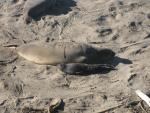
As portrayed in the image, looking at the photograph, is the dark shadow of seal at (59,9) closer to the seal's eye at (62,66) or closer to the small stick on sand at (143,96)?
the seal's eye at (62,66)

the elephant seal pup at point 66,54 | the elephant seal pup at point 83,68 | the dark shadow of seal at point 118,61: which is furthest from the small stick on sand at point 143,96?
the elephant seal pup at point 66,54

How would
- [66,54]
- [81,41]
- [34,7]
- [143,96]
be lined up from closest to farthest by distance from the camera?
[143,96], [66,54], [81,41], [34,7]

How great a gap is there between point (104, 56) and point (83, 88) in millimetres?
870

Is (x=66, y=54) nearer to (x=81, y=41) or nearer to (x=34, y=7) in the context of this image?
(x=81, y=41)

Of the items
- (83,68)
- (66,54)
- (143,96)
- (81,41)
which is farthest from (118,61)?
(143,96)

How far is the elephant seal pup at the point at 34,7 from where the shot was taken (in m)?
8.26

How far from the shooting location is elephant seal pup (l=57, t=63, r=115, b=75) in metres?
6.42

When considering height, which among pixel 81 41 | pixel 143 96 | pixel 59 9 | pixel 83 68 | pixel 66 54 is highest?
pixel 59 9

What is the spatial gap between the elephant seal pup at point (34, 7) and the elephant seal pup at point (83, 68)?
2.02 metres

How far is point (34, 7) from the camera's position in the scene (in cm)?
845

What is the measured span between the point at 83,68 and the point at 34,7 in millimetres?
2452

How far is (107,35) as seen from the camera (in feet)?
24.5

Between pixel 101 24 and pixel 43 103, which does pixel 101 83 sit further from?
pixel 101 24

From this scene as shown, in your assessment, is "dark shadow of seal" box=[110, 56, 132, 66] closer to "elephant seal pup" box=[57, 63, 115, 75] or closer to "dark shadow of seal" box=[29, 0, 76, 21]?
"elephant seal pup" box=[57, 63, 115, 75]
